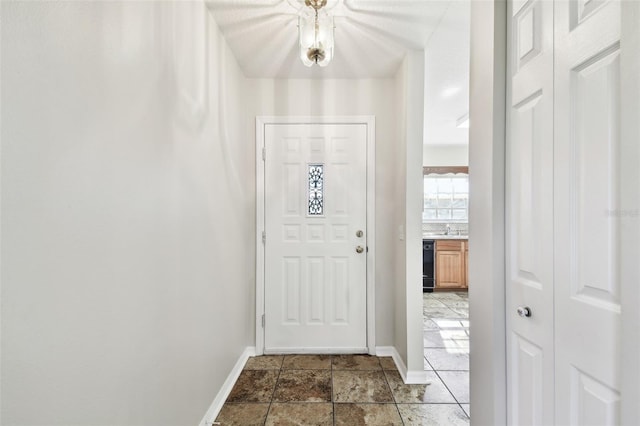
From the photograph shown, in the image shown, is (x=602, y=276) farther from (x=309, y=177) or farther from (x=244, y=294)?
(x=244, y=294)

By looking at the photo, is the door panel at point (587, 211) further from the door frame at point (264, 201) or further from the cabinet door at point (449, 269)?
the cabinet door at point (449, 269)

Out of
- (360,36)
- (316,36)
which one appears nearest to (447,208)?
(360,36)

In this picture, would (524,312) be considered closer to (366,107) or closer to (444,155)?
(366,107)

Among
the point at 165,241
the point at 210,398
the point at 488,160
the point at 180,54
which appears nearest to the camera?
the point at 488,160

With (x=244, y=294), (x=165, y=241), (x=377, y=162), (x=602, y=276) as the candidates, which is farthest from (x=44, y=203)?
(x=377, y=162)

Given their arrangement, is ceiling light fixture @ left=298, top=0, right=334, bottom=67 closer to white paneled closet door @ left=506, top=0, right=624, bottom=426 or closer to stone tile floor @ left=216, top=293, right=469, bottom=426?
white paneled closet door @ left=506, top=0, right=624, bottom=426

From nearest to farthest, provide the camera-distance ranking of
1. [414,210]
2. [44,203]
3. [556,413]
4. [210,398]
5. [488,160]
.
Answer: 1. [44,203]
2. [556,413]
3. [488,160]
4. [210,398]
5. [414,210]

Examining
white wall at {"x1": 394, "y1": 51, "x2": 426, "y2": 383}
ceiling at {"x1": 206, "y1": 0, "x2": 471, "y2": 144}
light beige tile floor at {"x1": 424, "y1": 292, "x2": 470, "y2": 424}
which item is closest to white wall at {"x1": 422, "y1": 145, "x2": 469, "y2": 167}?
light beige tile floor at {"x1": 424, "y1": 292, "x2": 470, "y2": 424}

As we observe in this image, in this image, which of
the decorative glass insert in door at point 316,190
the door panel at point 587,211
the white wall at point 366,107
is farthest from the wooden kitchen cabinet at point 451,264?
the door panel at point 587,211

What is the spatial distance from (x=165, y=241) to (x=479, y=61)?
1.57 metres

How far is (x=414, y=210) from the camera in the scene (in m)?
2.20

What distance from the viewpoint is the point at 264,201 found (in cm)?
260

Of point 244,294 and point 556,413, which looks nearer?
point 556,413

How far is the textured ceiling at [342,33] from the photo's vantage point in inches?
68.2
